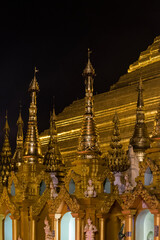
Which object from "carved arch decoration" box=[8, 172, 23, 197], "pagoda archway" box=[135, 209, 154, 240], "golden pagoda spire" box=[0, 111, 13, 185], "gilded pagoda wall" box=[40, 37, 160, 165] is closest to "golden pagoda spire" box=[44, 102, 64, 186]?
"carved arch decoration" box=[8, 172, 23, 197]

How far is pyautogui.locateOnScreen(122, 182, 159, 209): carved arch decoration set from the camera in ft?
38.1

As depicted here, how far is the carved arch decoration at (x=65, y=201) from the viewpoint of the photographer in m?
13.6

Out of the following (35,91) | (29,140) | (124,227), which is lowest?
(124,227)

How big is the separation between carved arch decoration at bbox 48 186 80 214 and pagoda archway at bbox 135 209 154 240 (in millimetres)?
1885

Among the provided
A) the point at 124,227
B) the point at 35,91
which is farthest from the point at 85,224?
the point at 35,91

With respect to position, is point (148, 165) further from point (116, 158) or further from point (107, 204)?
point (116, 158)

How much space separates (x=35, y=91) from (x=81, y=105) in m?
4.50

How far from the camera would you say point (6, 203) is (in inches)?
634

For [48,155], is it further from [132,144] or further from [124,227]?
[124,227]

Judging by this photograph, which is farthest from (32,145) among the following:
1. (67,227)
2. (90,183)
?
(90,183)

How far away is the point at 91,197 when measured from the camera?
44.3 ft

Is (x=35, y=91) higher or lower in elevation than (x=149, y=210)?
higher

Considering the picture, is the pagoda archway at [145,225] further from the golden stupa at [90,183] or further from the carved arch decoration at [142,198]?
the carved arch decoration at [142,198]

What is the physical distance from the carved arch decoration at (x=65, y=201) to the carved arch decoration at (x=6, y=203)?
173 cm
